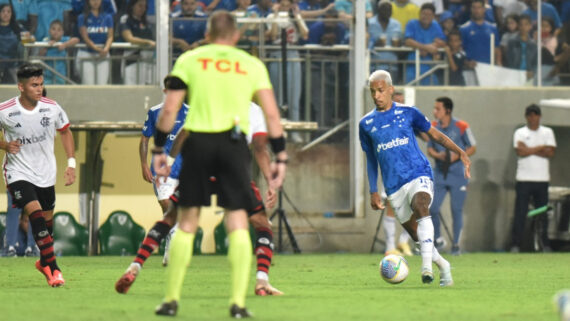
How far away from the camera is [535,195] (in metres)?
22.0

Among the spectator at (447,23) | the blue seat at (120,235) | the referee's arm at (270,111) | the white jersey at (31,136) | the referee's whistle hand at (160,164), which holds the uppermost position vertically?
the spectator at (447,23)

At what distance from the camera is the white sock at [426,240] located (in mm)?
12148

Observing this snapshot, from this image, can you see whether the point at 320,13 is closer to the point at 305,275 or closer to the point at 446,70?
the point at 446,70

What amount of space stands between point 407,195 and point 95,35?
10235 mm

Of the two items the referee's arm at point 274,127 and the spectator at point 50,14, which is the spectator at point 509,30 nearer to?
the spectator at point 50,14

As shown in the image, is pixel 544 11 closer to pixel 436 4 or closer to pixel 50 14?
pixel 436 4

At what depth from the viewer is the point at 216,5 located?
21562 mm

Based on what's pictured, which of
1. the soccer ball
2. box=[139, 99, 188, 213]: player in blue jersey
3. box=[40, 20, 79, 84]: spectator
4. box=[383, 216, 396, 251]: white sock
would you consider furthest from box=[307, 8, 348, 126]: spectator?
the soccer ball

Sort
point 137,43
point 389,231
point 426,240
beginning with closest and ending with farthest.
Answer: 1. point 426,240
2. point 389,231
3. point 137,43

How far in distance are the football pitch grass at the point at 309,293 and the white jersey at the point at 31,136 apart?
1.13m

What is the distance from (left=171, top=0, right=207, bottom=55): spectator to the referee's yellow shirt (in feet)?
43.0

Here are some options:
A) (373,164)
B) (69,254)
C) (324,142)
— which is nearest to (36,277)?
(373,164)

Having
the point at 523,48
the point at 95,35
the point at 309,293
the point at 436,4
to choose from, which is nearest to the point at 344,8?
the point at 436,4

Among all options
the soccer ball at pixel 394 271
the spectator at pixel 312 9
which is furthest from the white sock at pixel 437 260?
the spectator at pixel 312 9
